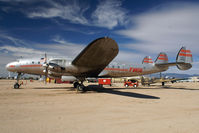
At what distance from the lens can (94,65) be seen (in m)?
13.6

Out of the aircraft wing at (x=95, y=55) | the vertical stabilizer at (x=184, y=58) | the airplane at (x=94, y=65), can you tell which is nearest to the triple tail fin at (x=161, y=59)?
the airplane at (x=94, y=65)

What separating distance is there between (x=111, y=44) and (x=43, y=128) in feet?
25.2

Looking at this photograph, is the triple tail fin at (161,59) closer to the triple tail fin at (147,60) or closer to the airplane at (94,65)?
the airplane at (94,65)

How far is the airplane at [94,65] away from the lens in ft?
36.4

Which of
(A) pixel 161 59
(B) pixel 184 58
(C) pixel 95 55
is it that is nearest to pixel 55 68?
(C) pixel 95 55

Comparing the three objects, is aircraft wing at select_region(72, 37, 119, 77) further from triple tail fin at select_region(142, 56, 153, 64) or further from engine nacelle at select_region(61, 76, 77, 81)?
triple tail fin at select_region(142, 56, 153, 64)

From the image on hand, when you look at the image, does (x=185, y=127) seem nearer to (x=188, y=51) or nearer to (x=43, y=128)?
(x=43, y=128)

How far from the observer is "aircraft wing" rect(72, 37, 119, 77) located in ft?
32.8

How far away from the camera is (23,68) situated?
15820 mm

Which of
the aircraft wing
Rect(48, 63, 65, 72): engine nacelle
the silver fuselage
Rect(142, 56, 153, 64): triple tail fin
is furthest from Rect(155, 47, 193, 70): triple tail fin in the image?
Rect(48, 63, 65, 72): engine nacelle

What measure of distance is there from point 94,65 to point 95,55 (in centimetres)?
198

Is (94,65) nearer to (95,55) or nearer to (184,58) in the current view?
(95,55)

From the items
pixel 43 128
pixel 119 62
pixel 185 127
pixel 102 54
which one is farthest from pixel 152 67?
pixel 43 128

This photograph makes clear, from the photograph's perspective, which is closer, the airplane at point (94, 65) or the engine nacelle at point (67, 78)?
the airplane at point (94, 65)
